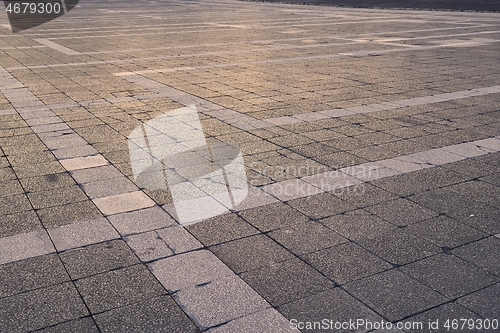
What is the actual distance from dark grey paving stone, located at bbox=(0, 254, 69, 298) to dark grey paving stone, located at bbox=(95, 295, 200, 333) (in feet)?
2.31

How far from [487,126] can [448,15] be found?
23.1 m

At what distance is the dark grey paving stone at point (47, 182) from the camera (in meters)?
6.16

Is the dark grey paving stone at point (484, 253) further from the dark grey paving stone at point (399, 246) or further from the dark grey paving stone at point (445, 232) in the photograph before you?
the dark grey paving stone at point (399, 246)

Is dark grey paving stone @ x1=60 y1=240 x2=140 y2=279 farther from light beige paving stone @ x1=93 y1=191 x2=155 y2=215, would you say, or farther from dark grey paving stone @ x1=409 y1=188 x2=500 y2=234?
dark grey paving stone @ x1=409 y1=188 x2=500 y2=234

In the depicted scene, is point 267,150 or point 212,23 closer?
point 267,150

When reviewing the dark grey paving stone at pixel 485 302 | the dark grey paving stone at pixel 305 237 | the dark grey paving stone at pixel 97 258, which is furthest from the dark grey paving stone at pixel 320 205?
the dark grey paving stone at pixel 97 258

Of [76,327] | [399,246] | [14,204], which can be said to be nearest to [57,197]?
[14,204]

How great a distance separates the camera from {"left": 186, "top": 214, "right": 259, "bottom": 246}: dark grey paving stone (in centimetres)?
500

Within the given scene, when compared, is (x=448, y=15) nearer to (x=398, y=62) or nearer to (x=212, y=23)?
(x=212, y=23)

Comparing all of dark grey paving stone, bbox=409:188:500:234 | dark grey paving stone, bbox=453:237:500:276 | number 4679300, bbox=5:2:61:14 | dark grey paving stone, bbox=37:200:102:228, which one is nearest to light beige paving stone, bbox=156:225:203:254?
dark grey paving stone, bbox=37:200:102:228

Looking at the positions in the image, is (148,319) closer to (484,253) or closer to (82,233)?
(82,233)

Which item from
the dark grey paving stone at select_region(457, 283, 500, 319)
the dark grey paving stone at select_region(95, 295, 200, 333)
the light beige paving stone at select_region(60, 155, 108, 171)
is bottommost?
the dark grey paving stone at select_region(457, 283, 500, 319)

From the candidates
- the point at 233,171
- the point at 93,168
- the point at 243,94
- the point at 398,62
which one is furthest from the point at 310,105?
the point at 398,62

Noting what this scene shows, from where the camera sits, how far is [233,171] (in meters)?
6.63
